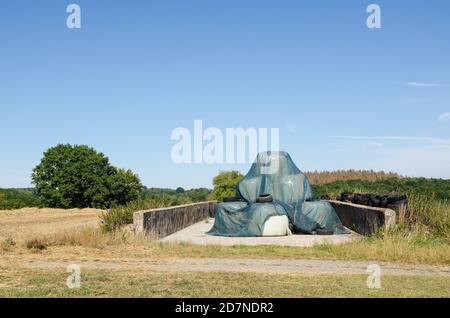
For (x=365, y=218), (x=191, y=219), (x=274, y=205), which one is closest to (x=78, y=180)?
(x=191, y=219)

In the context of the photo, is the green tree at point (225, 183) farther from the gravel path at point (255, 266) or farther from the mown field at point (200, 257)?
the gravel path at point (255, 266)

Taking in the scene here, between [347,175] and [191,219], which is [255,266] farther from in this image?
[347,175]

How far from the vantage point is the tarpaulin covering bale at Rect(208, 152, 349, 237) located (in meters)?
21.1

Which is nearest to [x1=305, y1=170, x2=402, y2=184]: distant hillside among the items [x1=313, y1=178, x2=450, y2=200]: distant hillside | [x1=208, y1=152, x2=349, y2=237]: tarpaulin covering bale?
[x1=313, y1=178, x2=450, y2=200]: distant hillside

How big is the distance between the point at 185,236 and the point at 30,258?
314 inches

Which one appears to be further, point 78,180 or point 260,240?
point 78,180

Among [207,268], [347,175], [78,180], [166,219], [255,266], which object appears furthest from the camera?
[347,175]

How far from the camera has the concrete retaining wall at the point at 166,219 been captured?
17.6 meters

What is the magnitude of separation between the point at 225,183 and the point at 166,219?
80.1 ft

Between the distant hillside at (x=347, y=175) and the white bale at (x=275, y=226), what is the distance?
34.3 meters

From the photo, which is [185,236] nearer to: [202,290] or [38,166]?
[202,290]

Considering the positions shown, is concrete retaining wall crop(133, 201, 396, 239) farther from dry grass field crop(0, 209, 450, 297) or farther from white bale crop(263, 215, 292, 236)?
white bale crop(263, 215, 292, 236)

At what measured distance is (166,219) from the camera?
21172mm
